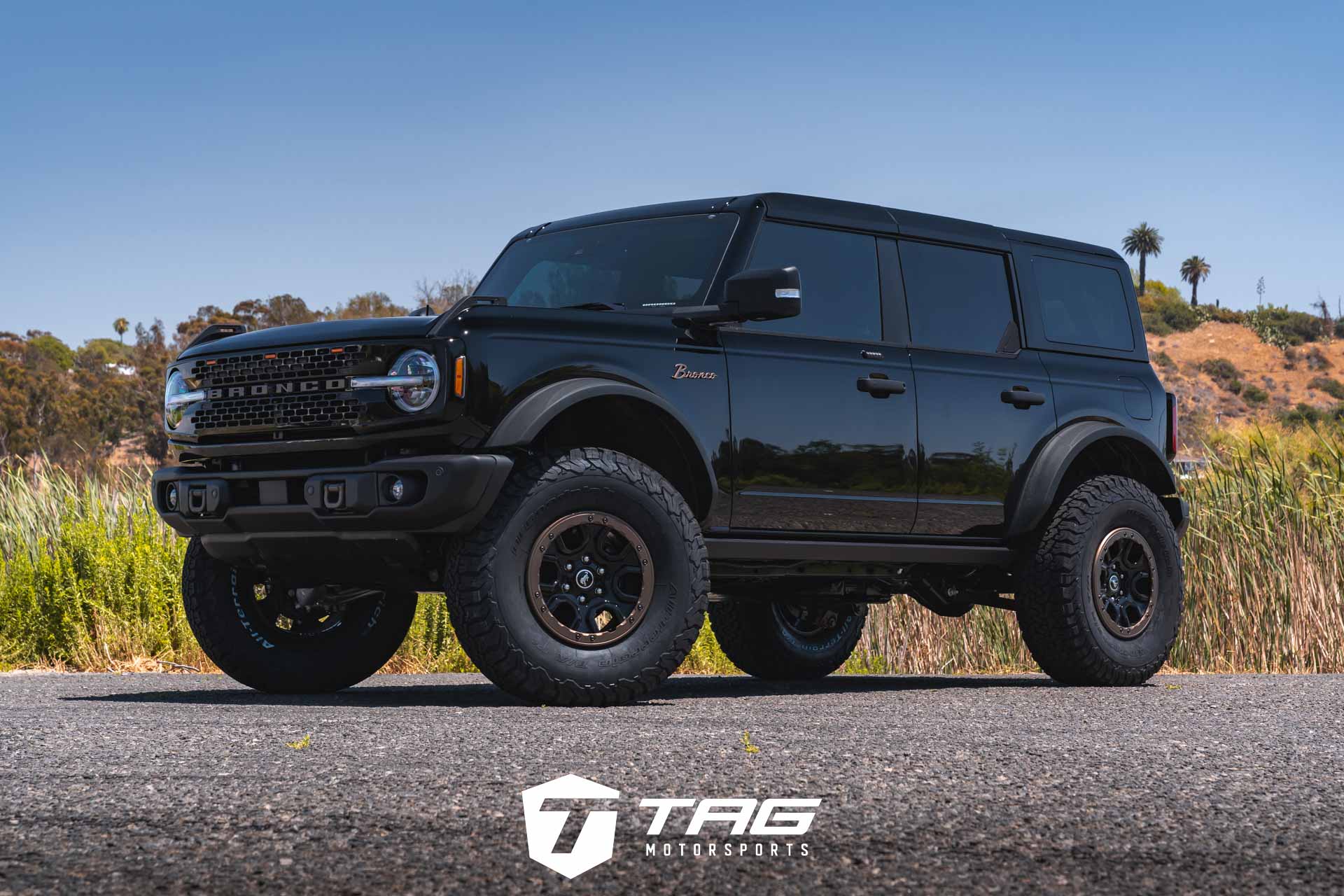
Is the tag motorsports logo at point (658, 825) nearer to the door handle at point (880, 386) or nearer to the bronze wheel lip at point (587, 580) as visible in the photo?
the bronze wheel lip at point (587, 580)

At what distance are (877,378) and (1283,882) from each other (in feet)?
13.3

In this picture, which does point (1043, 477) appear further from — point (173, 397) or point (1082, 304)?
point (173, 397)

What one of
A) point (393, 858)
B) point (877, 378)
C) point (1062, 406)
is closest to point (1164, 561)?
point (1062, 406)

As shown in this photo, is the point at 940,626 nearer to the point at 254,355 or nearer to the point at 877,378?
the point at 877,378

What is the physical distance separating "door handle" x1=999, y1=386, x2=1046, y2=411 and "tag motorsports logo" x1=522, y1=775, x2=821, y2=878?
4.21m

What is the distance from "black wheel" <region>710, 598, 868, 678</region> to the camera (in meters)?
8.72

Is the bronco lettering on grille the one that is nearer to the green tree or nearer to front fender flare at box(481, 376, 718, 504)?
front fender flare at box(481, 376, 718, 504)

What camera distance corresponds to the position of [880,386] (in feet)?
22.9

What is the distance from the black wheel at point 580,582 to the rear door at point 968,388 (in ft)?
5.44

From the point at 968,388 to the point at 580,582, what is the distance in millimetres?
2409

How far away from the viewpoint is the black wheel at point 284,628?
6805mm

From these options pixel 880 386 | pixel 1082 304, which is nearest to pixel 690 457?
pixel 880 386

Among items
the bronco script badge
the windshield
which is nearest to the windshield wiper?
the windshield

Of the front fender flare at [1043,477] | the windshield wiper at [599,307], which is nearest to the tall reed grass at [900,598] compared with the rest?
the front fender flare at [1043,477]
